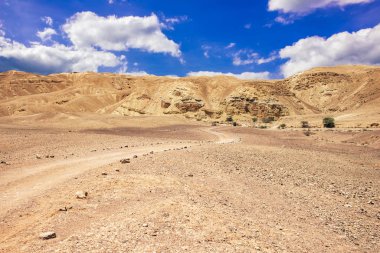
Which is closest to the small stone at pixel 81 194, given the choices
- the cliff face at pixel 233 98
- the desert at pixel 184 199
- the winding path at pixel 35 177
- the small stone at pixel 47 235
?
the desert at pixel 184 199

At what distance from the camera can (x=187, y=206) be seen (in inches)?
363

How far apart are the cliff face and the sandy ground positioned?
7219 centimetres

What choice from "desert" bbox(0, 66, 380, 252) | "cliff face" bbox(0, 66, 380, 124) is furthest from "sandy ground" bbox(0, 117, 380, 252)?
"cliff face" bbox(0, 66, 380, 124)

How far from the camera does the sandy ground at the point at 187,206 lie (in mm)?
7473

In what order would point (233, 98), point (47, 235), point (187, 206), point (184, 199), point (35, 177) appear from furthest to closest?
point (233, 98), point (35, 177), point (184, 199), point (187, 206), point (47, 235)

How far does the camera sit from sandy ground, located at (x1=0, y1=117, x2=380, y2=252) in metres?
7.47

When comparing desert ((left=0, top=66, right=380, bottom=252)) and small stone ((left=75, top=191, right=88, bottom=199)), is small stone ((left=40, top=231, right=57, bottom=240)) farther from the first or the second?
small stone ((left=75, top=191, right=88, bottom=199))

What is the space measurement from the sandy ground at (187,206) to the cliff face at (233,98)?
2842 inches

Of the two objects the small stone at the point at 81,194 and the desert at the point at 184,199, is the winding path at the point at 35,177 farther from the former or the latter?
the small stone at the point at 81,194

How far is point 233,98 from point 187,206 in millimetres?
91124

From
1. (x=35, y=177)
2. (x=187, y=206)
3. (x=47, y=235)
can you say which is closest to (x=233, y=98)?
(x=35, y=177)

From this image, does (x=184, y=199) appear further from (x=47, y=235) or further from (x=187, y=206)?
(x=47, y=235)

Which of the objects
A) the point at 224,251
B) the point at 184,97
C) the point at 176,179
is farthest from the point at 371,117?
the point at 224,251

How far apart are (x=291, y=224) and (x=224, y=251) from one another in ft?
11.5
